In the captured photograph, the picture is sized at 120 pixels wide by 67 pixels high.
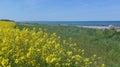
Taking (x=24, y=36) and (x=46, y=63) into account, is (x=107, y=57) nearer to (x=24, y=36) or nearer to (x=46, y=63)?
(x=24, y=36)

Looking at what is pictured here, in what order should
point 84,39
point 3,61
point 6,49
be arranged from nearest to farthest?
point 3,61 < point 6,49 < point 84,39

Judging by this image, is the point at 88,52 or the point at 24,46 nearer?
the point at 24,46

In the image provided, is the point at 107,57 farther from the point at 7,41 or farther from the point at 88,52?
the point at 7,41

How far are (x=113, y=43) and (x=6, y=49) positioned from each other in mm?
8819

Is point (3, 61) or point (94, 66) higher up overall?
point (3, 61)

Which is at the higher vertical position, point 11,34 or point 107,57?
point 11,34

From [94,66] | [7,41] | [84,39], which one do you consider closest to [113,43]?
[84,39]

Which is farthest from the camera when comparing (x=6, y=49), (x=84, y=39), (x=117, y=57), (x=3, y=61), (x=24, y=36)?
(x=84, y=39)

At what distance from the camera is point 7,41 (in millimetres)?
8219

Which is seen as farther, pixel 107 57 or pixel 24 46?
pixel 107 57

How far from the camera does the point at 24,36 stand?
31.4 feet

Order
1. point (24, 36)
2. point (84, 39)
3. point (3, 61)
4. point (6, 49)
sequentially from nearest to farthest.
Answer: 1. point (3, 61)
2. point (6, 49)
3. point (24, 36)
4. point (84, 39)

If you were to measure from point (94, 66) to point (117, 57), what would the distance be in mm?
2666

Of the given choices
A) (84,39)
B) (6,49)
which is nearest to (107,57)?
(84,39)
